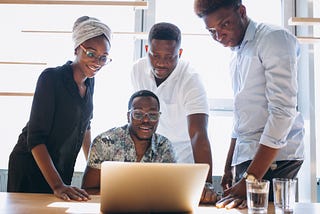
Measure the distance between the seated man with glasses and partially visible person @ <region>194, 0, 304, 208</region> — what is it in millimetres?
347

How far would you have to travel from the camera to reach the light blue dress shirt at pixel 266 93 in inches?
53.2

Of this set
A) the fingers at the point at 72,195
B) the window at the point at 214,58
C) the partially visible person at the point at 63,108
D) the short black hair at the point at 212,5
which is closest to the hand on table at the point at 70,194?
the fingers at the point at 72,195

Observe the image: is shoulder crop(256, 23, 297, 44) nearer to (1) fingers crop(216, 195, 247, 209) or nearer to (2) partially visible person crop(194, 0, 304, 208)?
(2) partially visible person crop(194, 0, 304, 208)

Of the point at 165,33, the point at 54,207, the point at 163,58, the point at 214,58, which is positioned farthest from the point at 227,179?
the point at 214,58

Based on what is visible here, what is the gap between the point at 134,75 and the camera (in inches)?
79.2

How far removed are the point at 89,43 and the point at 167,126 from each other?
1.92 feet

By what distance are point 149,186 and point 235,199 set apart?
40cm

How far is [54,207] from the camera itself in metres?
1.13

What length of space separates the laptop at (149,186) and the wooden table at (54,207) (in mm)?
94

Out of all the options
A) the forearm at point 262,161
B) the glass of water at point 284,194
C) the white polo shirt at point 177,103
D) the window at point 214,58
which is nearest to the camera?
the glass of water at point 284,194

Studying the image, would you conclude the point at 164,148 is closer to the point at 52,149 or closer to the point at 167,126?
the point at 167,126

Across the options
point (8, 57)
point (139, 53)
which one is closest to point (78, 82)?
point (139, 53)

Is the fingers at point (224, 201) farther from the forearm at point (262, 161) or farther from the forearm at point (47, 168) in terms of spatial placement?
the forearm at point (47, 168)

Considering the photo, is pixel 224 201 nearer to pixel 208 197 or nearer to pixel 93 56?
pixel 208 197
